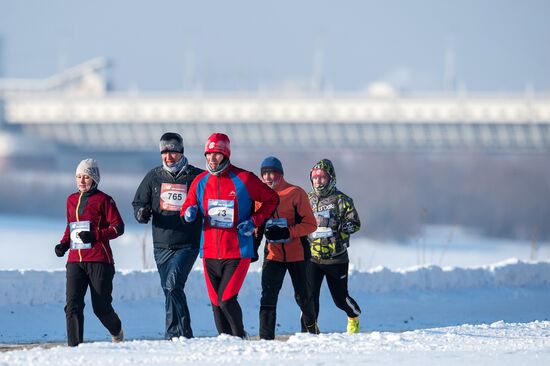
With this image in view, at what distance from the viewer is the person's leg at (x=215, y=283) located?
9539 mm

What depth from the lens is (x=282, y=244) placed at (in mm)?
10352

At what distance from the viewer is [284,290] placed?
16.4 metres

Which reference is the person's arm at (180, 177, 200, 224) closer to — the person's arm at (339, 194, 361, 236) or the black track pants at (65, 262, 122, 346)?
the black track pants at (65, 262, 122, 346)

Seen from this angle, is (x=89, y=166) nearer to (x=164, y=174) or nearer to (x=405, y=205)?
(x=164, y=174)

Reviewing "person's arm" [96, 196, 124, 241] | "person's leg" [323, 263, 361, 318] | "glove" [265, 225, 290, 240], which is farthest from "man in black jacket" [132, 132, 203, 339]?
"person's leg" [323, 263, 361, 318]

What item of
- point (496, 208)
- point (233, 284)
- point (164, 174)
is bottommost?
point (233, 284)

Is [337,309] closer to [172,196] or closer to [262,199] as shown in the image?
[172,196]

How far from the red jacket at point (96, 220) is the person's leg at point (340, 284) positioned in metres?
2.02

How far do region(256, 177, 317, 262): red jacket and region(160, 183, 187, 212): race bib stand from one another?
0.71 metres

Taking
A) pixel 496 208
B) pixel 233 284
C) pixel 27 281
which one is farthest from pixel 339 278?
pixel 496 208

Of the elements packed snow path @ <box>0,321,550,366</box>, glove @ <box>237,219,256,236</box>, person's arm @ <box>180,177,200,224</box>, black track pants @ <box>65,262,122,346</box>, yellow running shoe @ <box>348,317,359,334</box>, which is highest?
person's arm @ <box>180,177,200,224</box>

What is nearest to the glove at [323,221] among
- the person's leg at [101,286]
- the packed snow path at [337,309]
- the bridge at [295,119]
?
the person's leg at [101,286]

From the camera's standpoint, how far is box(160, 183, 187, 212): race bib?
34.1ft

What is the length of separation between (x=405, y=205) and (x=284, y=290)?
2079 inches
